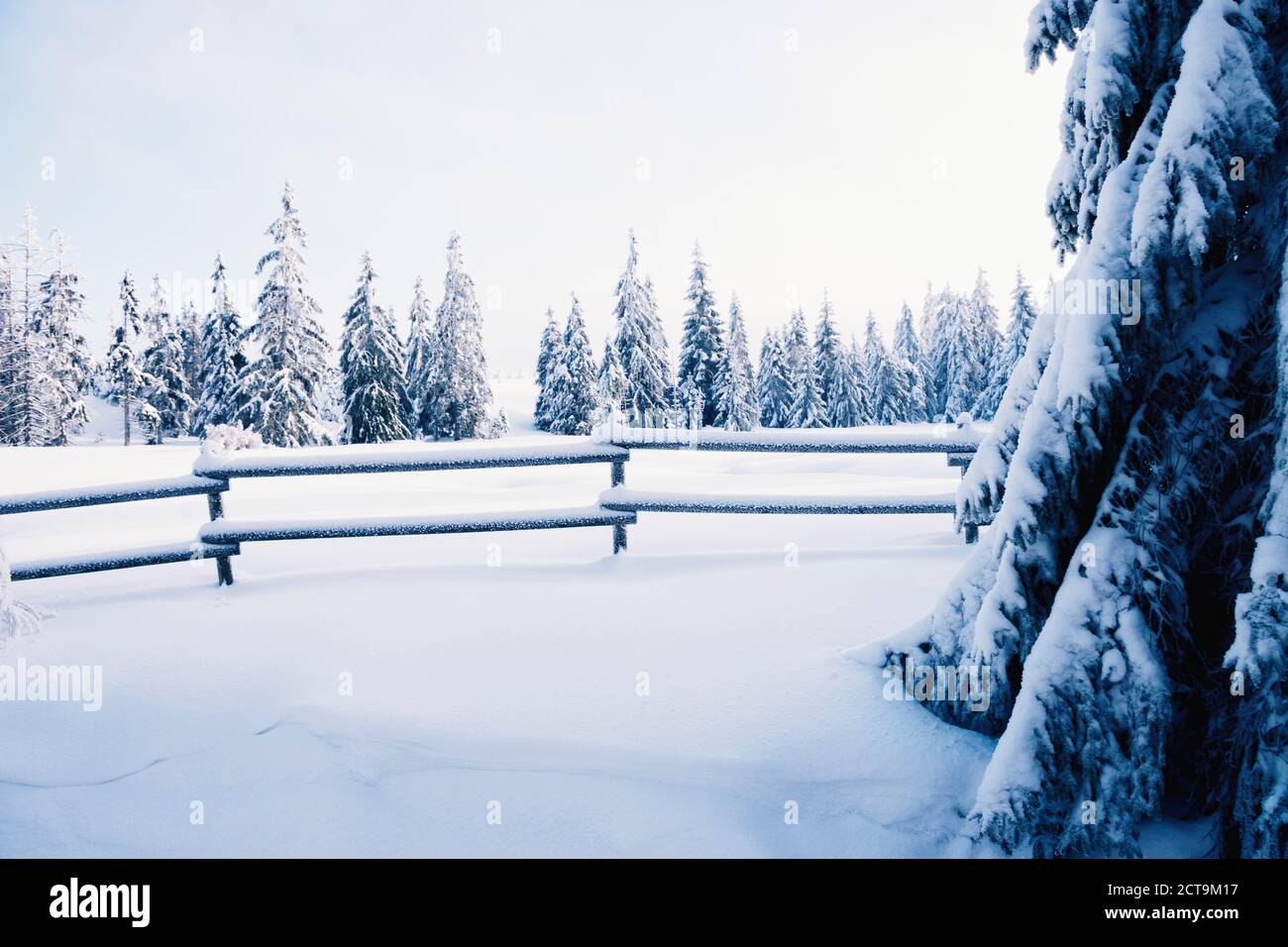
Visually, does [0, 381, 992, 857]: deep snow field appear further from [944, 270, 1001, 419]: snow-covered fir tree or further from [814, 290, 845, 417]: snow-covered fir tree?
[944, 270, 1001, 419]: snow-covered fir tree

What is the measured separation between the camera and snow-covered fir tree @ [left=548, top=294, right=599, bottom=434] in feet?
154

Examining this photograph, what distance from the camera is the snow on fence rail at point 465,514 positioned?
19.4 ft

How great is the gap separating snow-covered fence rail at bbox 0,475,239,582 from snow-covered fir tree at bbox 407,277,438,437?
133ft

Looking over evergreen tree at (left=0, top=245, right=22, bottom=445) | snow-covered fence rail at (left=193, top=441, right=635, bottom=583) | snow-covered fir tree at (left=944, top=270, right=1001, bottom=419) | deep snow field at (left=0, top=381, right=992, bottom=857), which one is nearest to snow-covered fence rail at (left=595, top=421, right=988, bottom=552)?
snow-covered fence rail at (left=193, top=441, right=635, bottom=583)

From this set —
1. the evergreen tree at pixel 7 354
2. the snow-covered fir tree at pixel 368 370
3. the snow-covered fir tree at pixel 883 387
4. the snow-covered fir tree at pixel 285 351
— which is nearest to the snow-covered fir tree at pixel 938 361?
the snow-covered fir tree at pixel 883 387

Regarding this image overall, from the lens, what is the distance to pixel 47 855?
308 centimetres

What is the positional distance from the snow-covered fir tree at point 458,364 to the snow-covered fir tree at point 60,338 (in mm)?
22942

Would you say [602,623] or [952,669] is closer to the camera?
[952,669]

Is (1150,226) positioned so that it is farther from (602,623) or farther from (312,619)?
(312,619)

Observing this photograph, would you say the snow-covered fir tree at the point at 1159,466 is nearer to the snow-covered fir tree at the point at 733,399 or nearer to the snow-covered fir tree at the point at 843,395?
→ the snow-covered fir tree at the point at 733,399

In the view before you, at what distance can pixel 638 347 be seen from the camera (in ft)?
138

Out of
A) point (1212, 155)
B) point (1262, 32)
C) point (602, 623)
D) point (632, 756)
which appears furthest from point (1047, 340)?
point (602, 623)

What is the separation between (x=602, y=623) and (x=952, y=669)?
2.33 m
